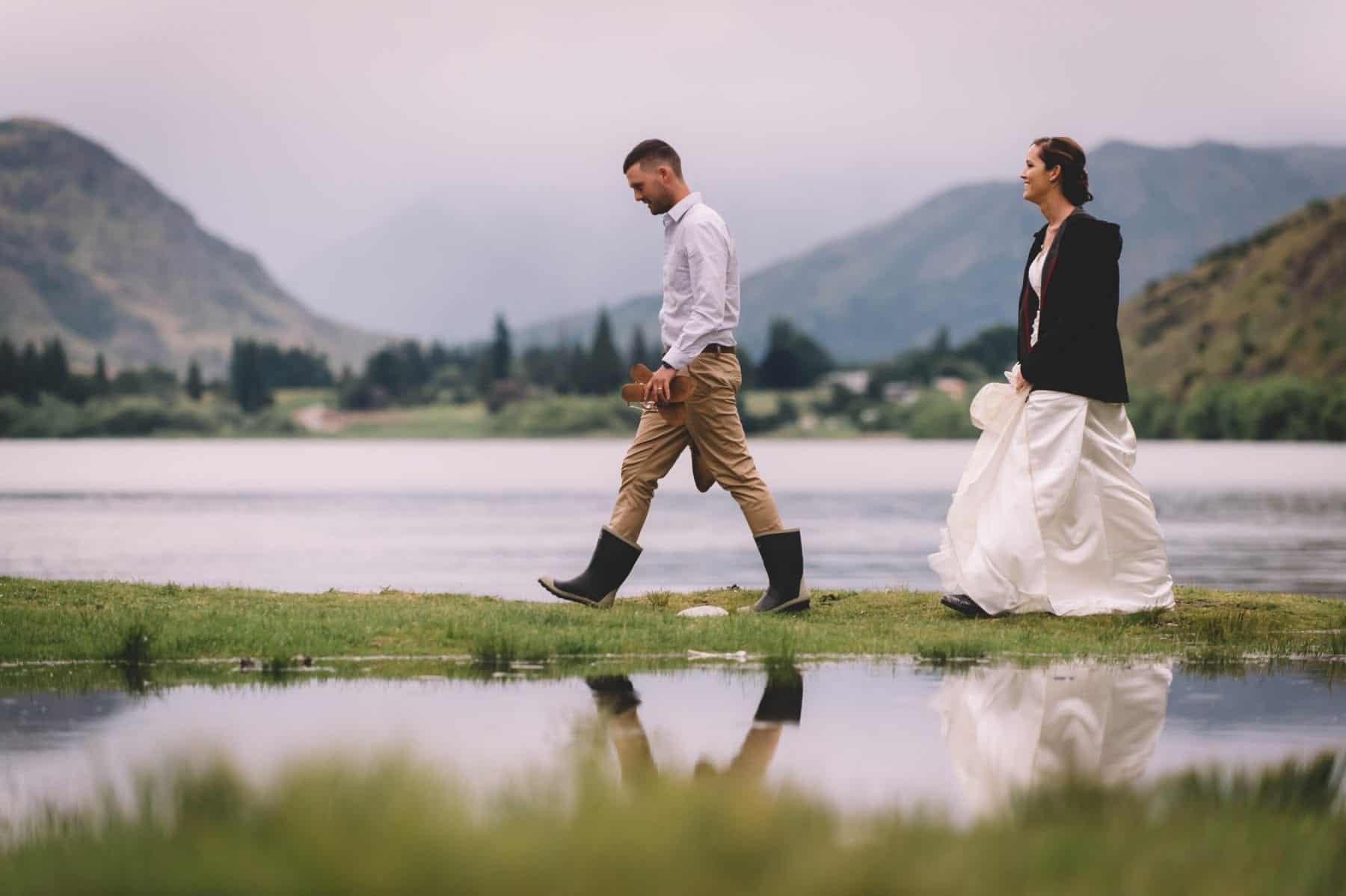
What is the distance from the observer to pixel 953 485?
226 ft

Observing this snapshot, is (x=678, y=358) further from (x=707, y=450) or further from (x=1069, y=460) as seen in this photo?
(x=1069, y=460)

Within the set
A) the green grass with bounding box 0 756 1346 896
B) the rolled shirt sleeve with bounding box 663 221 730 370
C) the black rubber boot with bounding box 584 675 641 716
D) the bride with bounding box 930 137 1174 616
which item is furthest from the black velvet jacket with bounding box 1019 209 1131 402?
the green grass with bounding box 0 756 1346 896

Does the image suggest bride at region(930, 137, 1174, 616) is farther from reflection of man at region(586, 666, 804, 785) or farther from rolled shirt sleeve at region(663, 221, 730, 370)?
reflection of man at region(586, 666, 804, 785)

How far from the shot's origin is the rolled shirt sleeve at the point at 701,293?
11.9 metres

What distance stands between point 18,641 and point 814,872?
7152 millimetres

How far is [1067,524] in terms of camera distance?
11.7 metres

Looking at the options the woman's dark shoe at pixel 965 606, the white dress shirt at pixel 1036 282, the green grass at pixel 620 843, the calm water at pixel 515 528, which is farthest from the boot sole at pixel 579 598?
the green grass at pixel 620 843

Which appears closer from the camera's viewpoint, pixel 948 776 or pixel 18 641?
pixel 948 776

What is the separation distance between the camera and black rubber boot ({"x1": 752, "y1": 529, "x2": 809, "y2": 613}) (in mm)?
12133

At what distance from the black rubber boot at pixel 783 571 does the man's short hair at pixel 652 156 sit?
8.24ft

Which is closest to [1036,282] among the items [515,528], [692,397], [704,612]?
[692,397]

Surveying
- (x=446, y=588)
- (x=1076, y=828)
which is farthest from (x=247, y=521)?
(x=1076, y=828)

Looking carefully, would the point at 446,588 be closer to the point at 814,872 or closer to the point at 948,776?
the point at 948,776

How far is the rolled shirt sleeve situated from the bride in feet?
6.52
